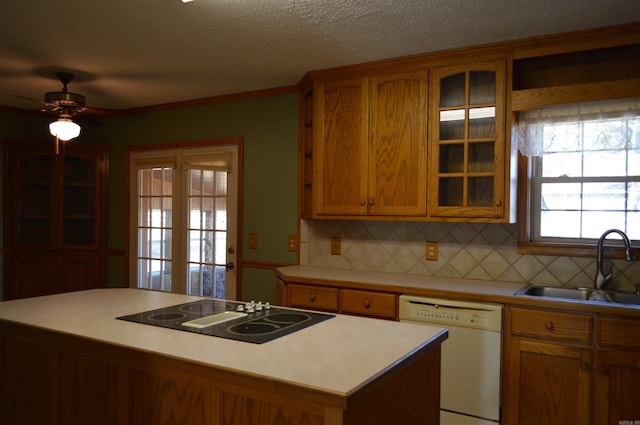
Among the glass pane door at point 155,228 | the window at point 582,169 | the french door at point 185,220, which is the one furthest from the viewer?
the glass pane door at point 155,228

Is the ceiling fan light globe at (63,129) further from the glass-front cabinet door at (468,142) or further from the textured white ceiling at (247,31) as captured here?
the glass-front cabinet door at (468,142)

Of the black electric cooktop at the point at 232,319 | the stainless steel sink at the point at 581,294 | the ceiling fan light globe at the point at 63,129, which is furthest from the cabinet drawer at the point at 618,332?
the ceiling fan light globe at the point at 63,129

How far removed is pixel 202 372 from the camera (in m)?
1.47

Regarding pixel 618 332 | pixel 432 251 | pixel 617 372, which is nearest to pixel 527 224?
pixel 432 251

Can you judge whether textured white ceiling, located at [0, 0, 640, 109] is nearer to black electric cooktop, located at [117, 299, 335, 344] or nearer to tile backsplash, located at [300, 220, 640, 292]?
tile backsplash, located at [300, 220, 640, 292]

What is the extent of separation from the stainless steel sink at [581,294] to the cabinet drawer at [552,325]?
0.17m

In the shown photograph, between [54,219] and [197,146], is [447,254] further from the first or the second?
[54,219]

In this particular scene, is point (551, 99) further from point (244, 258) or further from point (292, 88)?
point (244, 258)

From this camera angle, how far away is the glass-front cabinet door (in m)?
2.89

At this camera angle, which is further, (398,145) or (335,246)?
(335,246)

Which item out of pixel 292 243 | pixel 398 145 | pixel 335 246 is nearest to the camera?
pixel 398 145

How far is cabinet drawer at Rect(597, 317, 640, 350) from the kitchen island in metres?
1.08

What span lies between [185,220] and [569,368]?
338cm

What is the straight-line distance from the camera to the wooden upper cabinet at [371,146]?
3156 millimetres
